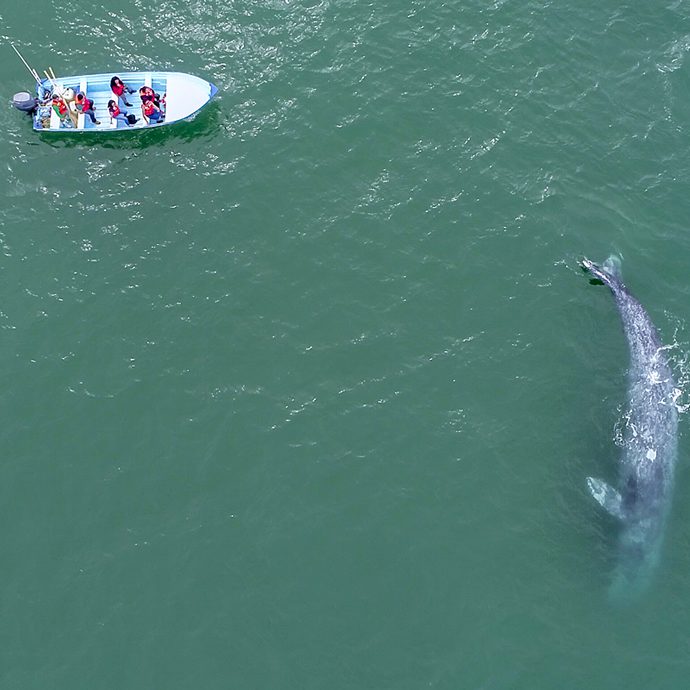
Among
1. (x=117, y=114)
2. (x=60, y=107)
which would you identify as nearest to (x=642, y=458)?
(x=117, y=114)

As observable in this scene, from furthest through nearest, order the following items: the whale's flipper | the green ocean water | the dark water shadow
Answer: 1. the dark water shadow
2. the whale's flipper
3. the green ocean water

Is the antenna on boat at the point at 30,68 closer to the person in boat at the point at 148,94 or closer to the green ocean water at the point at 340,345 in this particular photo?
the green ocean water at the point at 340,345

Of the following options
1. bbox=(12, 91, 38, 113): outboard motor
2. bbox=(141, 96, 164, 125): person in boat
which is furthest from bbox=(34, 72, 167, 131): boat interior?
bbox=(12, 91, 38, 113): outboard motor

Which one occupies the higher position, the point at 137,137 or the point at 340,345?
the point at 137,137

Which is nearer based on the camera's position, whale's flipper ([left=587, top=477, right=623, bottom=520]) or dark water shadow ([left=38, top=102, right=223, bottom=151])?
whale's flipper ([left=587, top=477, right=623, bottom=520])

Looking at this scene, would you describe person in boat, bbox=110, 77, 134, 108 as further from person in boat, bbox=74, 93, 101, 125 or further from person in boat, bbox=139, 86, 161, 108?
person in boat, bbox=74, 93, 101, 125

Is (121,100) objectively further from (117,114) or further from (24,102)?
(24,102)
